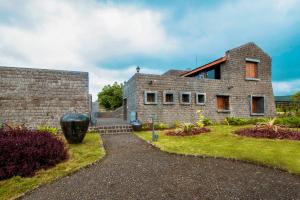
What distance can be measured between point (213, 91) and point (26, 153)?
14113 mm

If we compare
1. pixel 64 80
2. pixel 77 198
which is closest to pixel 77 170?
pixel 77 198

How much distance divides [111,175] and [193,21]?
423 inches

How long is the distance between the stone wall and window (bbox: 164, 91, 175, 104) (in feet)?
19.0

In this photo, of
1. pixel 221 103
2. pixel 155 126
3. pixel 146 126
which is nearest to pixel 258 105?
pixel 221 103

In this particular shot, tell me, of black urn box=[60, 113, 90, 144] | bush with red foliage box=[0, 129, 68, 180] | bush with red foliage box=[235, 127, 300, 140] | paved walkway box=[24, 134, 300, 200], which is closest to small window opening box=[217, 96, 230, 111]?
bush with red foliage box=[235, 127, 300, 140]

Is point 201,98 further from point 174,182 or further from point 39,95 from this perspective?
point 174,182

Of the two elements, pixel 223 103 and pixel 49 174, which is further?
pixel 223 103

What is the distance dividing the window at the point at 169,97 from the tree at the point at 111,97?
19828 millimetres

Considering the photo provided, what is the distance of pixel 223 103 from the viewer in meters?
16.3

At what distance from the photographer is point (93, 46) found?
12.1m

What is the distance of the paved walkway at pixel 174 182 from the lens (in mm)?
3351

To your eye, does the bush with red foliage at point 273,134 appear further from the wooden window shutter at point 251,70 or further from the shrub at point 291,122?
the wooden window shutter at point 251,70

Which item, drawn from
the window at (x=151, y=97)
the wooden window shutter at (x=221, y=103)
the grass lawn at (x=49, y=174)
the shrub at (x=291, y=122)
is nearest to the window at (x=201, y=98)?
the wooden window shutter at (x=221, y=103)

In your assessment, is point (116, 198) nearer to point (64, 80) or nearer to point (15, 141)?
point (15, 141)
